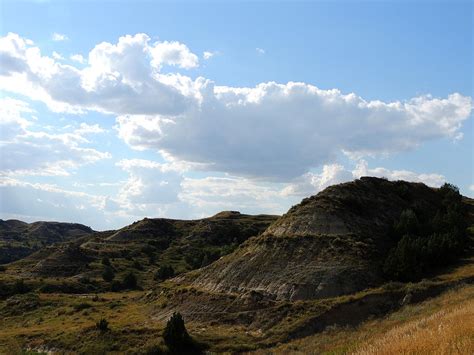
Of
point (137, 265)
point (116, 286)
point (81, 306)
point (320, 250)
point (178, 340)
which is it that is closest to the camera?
point (178, 340)

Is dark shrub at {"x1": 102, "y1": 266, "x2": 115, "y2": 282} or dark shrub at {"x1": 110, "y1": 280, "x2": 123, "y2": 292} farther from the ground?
dark shrub at {"x1": 102, "y1": 266, "x2": 115, "y2": 282}

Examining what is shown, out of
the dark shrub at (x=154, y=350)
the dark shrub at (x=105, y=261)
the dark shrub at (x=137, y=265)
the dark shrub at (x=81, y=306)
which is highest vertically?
the dark shrub at (x=105, y=261)

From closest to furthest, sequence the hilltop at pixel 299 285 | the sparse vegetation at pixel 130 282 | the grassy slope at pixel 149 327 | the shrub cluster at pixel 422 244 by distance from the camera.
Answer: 1. the grassy slope at pixel 149 327
2. the hilltop at pixel 299 285
3. the shrub cluster at pixel 422 244
4. the sparse vegetation at pixel 130 282

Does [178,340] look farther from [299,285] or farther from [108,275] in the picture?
[108,275]

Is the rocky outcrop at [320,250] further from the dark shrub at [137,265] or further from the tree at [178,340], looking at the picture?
the dark shrub at [137,265]

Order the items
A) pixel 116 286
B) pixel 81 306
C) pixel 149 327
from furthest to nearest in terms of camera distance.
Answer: pixel 116 286, pixel 81 306, pixel 149 327

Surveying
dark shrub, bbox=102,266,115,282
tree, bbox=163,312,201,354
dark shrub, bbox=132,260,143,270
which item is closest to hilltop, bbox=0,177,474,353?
tree, bbox=163,312,201,354

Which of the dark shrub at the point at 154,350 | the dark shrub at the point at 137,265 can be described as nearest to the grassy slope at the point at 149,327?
the dark shrub at the point at 154,350

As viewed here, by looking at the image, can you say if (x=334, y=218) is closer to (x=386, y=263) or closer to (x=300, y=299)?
(x=386, y=263)

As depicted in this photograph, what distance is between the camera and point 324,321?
4162 cm

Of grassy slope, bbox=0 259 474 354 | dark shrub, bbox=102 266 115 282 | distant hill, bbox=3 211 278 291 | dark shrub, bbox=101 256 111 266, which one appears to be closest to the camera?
grassy slope, bbox=0 259 474 354

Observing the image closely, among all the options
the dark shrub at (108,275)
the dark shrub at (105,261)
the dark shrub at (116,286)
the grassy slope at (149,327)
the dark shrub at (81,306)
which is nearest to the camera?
the grassy slope at (149,327)

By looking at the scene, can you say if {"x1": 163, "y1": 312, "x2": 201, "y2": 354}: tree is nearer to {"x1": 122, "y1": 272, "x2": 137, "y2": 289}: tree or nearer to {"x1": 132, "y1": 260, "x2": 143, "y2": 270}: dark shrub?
{"x1": 122, "y1": 272, "x2": 137, "y2": 289}: tree

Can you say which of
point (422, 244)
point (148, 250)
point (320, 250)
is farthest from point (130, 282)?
point (422, 244)
